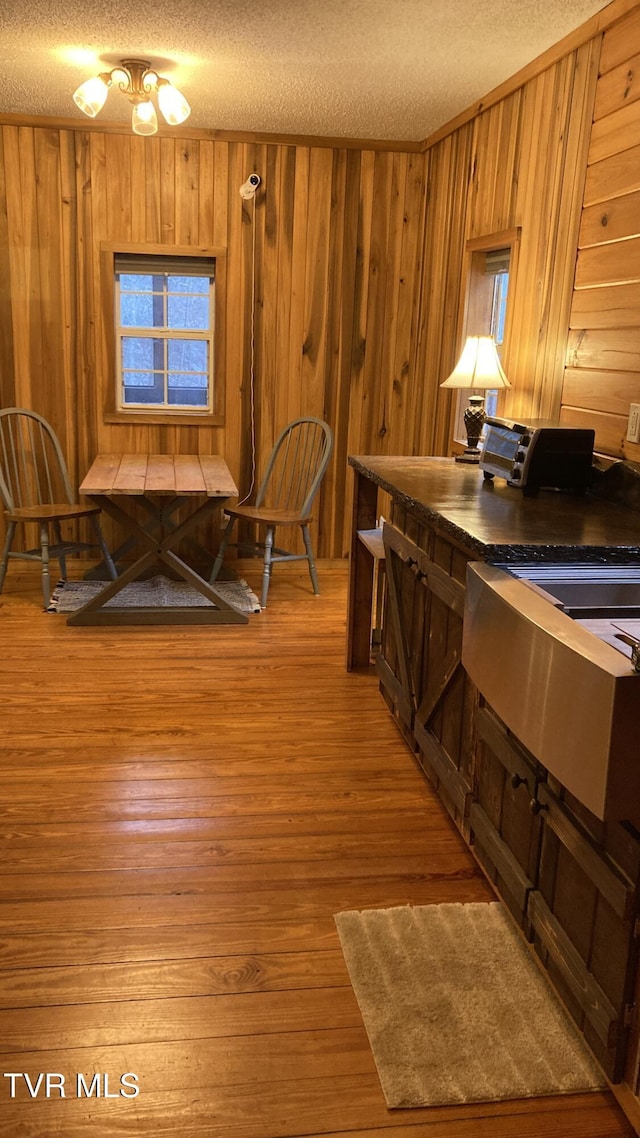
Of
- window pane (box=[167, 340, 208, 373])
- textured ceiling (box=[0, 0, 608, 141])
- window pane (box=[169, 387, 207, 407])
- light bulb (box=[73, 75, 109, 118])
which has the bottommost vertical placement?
window pane (box=[169, 387, 207, 407])

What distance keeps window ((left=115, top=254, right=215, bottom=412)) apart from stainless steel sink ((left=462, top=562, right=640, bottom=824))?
3.57 m

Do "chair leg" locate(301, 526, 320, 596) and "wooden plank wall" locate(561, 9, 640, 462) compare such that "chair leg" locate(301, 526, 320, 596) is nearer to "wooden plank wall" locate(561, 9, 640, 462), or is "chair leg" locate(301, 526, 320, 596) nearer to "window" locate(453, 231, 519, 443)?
"window" locate(453, 231, 519, 443)

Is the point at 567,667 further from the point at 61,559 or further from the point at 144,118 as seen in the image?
the point at 61,559

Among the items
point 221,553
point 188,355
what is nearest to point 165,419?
point 188,355

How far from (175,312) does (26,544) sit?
156cm

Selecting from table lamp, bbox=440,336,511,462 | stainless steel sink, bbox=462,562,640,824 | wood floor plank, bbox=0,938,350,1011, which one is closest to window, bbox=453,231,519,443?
table lamp, bbox=440,336,511,462

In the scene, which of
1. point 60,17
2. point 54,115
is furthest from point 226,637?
point 54,115

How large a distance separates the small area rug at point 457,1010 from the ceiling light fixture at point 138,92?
10.3ft

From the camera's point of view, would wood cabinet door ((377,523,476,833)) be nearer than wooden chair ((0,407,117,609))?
Yes

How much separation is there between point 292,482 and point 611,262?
2.71 meters

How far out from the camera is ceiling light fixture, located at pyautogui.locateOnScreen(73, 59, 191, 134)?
362cm

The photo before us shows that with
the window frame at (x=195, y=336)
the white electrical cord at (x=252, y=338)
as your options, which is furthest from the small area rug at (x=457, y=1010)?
the window frame at (x=195, y=336)

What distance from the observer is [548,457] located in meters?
2.88

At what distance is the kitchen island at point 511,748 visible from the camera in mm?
1601
